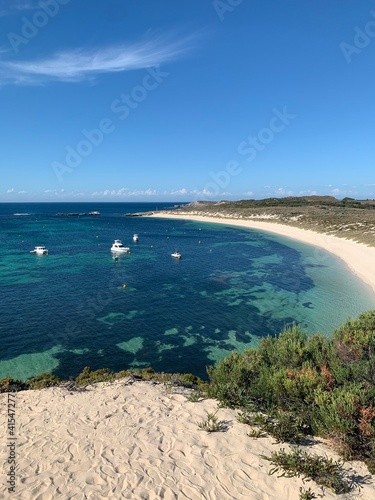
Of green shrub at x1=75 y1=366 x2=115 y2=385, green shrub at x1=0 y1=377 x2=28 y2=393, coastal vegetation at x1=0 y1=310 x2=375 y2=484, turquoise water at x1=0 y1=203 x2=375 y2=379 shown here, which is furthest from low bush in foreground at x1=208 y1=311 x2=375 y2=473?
green shrub at x1=0 y1=377 x2=28 y2=393

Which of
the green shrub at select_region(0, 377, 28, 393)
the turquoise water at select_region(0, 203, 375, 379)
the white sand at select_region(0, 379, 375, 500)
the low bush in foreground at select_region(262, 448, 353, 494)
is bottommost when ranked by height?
the turquoise water at select_region(0, 203, 375, 379)

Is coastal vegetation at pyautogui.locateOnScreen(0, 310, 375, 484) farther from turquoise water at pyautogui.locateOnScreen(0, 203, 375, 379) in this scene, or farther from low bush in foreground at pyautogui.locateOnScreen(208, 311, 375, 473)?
turquoise water at pyautogui.locateOnScreen(0, 203, 375, 379)

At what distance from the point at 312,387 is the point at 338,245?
58.7 metres

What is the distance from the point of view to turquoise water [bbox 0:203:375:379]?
66.8 feet

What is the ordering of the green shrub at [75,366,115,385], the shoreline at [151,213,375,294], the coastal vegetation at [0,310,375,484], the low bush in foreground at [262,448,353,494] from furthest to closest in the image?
the shoreline at [151,213,375,294] → the green shrub at [75,366,115,385] → the coastal vegetation at [0,310,375,484] → the low bush in foreground at [262,448,353,494]

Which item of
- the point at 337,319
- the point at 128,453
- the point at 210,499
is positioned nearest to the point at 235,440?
the point at 210,499

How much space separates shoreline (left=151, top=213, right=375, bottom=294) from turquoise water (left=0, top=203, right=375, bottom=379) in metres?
1.94

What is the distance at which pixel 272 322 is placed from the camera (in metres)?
26.8

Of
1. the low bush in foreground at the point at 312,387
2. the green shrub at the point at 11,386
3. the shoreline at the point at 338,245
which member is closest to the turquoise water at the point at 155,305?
the shoreline at the point at 338,245

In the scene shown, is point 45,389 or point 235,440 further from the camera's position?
point 45,389

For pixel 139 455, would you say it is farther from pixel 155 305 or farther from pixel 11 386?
pixel 155 305

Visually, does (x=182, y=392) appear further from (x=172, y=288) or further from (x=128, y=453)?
(x=172, y=288)

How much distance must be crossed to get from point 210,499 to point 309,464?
8.58ft

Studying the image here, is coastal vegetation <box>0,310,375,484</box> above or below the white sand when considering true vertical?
above
